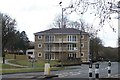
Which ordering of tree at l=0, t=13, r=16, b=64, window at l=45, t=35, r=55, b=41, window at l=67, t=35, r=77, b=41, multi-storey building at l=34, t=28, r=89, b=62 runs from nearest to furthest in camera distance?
tree at l=0, t=13, r=16, b=64 < multi-storey building at l=34, t=28, r=89, b=62 < window at l=67, t=35, r=77, b=41 < window at l=45, t=35, r=55, b=41

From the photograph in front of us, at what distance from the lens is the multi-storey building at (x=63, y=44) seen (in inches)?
4055

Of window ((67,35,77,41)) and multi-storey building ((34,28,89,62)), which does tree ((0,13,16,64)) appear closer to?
multi-storey building ((34,28,89,62))

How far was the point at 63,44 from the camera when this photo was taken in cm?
10338

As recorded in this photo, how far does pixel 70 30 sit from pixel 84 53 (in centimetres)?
805

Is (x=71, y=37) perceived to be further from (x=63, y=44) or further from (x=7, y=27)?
(x=7, y=27)

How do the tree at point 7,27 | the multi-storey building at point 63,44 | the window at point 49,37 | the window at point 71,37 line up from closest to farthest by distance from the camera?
the tree at point 7,27, the multi-storey building at point 63,44, the window at point 71,37, the window at point 49,37

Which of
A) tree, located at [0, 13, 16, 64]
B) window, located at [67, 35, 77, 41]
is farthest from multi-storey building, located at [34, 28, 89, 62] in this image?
tree, located at [0, 13, 16, 64]

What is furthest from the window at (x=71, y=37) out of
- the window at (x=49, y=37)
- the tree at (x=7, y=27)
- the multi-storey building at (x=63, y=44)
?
the tree at (x=7, y=27)

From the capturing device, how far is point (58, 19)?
95.8m

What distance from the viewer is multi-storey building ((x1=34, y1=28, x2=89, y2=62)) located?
103 metres

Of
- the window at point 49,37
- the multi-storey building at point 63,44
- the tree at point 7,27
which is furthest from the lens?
the window at point 49,37

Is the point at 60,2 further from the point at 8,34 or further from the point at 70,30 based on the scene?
the point at 70,30

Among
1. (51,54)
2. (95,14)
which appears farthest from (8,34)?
(95,14)

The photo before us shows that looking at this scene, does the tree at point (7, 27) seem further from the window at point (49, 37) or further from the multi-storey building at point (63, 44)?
the window at point (49, 37)
